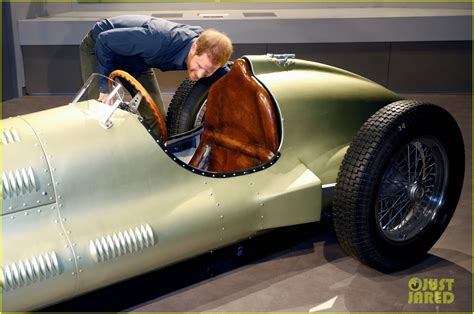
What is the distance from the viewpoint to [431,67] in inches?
304

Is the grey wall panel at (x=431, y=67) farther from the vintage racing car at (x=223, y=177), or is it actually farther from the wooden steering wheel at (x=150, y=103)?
the wooden steering wheel at (x=150, y=103)

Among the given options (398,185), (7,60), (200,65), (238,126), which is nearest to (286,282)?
(398,185)

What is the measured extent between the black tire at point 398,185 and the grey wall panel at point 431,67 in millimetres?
4773

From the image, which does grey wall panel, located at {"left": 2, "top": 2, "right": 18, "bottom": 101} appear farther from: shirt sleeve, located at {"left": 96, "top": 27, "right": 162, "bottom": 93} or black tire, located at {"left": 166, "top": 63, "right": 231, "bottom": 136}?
shirt sleeve, located at {"left": 96, "top": 27, "right": 162, "bottom": 93}

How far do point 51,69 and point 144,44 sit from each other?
4473mm

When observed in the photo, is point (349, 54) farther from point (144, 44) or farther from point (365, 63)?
point (144, 44)

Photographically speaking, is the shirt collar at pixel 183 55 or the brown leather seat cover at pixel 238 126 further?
the shirt collar at pixel 183 55

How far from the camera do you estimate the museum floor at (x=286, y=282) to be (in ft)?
8.94

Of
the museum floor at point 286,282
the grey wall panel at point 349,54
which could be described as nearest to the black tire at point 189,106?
the museum floor at point 286,282

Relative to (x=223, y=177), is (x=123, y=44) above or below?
above

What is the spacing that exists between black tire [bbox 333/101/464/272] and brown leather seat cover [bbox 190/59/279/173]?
47cm

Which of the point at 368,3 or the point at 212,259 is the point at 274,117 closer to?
the point at 212,259

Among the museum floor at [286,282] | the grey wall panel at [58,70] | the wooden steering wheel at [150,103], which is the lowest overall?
the museum floor at [286,282]

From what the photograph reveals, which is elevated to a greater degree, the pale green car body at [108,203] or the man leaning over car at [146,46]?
the man leaning over car at [146,46]
